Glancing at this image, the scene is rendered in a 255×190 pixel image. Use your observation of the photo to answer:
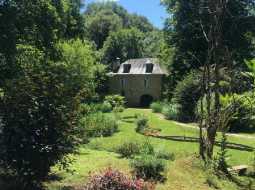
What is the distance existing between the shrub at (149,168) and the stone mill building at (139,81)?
144 feet

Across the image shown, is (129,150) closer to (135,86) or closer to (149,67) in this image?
(149,67)

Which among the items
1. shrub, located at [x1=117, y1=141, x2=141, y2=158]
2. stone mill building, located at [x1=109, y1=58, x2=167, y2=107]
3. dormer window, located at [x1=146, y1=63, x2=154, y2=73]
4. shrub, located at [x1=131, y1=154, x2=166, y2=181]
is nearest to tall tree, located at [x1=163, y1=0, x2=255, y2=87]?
stone mill building, located at [x1=109, y1=58, x2=167, y2=107]

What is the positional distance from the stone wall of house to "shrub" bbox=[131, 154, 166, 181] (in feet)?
146

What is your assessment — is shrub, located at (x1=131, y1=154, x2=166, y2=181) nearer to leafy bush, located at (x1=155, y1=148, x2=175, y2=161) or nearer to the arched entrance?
leafy bush, located at (x1=155, y1=148, x2=175, y2=161)

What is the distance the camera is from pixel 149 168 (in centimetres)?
1028

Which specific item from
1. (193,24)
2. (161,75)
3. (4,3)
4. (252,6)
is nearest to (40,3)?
(4,3)

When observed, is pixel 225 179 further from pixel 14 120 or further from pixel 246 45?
pixel 246 45

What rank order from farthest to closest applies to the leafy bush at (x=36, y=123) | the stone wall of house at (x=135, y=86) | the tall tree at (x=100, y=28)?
1. the tall tree at (x=100, y=28)
2. the stone wall of house at (x=135, y=86)
3. the leafy bush at (x=36, y=123)

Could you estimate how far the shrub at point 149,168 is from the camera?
10.2 meters

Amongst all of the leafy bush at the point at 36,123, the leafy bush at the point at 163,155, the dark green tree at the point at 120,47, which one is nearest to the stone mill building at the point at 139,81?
the dark green tree at the point at 120,47

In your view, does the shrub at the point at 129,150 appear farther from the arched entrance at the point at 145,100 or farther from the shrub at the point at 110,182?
the arched entrance at the point at 145,100

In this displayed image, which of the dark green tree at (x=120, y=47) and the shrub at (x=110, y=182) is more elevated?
the dark green tree at (x=120, y=47)

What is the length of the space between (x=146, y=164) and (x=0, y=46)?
5.26 m

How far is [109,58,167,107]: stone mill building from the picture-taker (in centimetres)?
5484
